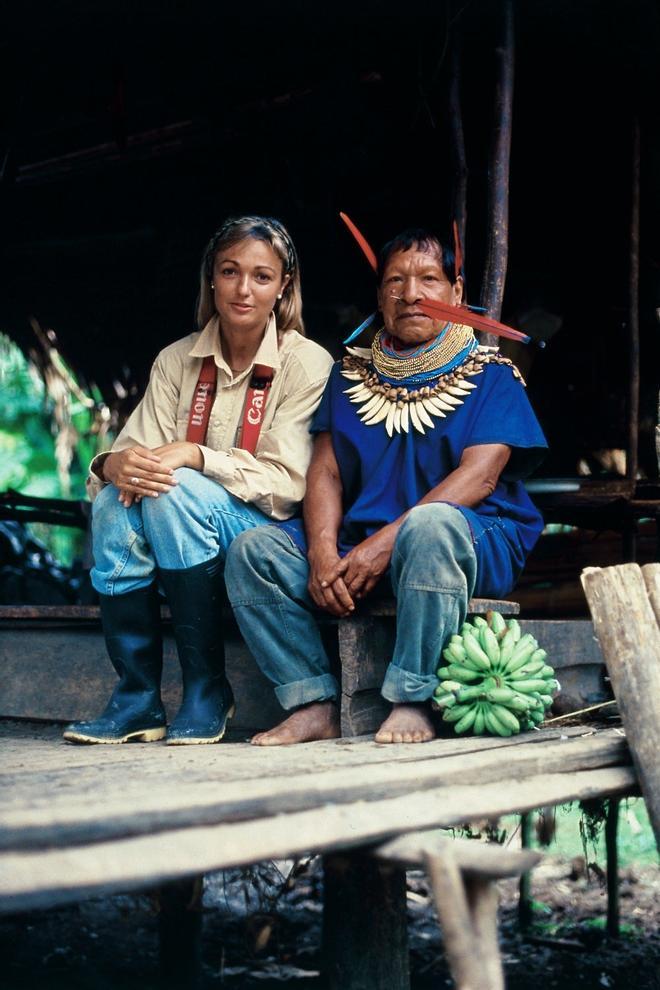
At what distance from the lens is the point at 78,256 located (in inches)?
281

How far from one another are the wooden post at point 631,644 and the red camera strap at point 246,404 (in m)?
1.15

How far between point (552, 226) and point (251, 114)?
198cm

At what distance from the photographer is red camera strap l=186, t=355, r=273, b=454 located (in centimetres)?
330

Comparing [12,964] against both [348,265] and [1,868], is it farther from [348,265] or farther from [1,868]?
[348,265]

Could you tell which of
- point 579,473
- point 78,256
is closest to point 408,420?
point 579,473

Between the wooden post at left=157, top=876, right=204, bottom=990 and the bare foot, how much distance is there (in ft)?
4.73

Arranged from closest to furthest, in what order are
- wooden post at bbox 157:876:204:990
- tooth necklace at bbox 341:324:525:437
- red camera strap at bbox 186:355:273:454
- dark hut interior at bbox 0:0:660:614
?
tooth necklace at bbox 341:324:525:437 → red camera strap at bbox 186:355:273:454 → wooden post at bbox 157:876:204:990 → dark hut interior at bbox 0:0:660:614

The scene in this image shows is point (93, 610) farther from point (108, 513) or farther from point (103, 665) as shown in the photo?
point (108, 513)

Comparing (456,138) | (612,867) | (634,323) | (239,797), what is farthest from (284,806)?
(634,323)

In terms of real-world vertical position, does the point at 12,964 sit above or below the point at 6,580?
below

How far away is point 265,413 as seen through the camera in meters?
3.34

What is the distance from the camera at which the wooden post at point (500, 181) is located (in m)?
3.81

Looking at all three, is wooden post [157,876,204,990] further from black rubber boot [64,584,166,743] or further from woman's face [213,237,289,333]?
woman's face [213,237,289,333]

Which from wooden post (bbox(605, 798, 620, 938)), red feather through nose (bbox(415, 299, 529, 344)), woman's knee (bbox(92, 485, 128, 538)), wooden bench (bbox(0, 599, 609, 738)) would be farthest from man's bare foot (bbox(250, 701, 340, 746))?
wooden post (bbox(605, 798, 620, 938))
